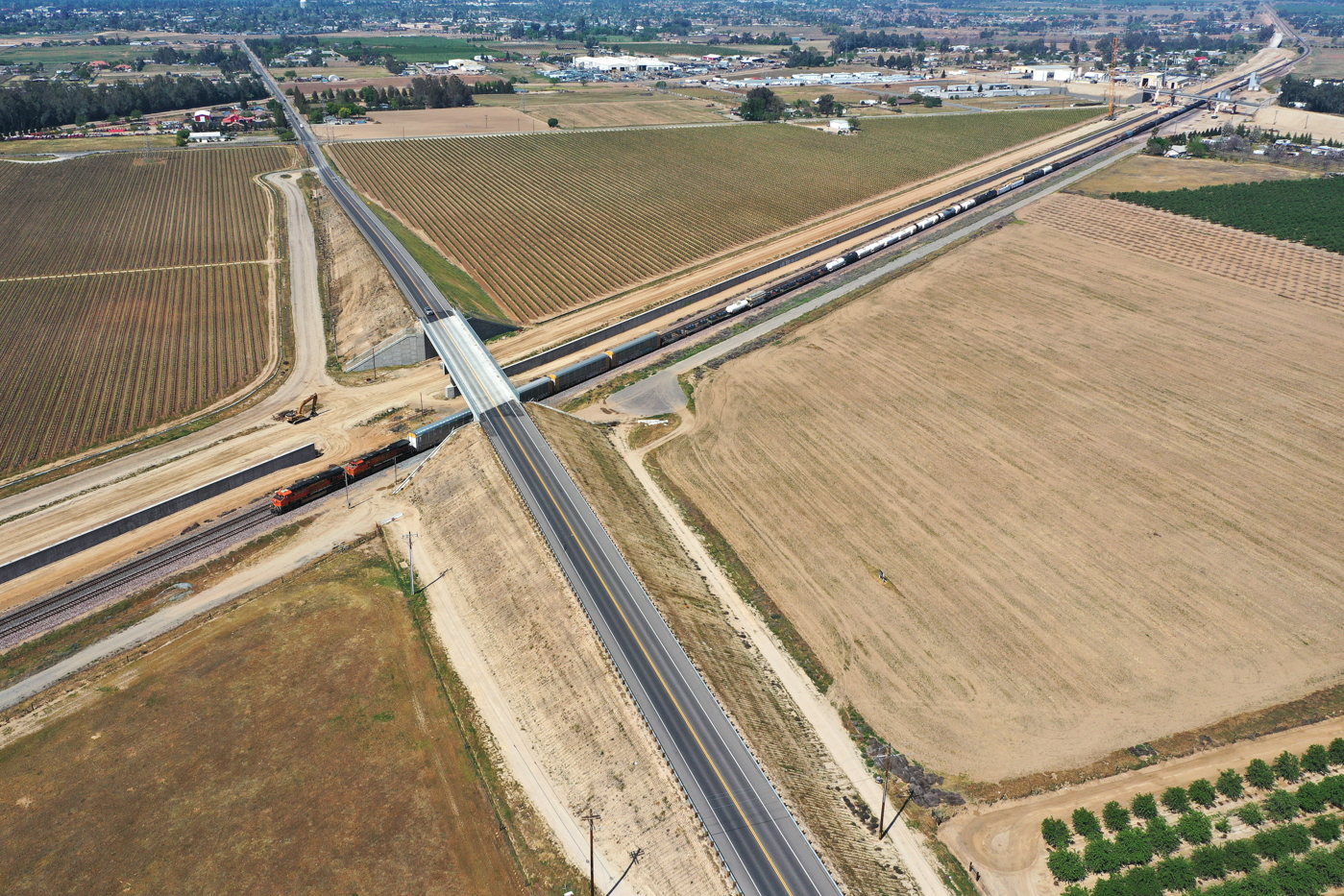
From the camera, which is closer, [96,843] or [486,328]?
[96,843]

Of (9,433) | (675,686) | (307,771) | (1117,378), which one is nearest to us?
(307,771)

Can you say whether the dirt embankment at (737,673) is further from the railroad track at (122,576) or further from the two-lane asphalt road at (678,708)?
the railroad track at (122,576)

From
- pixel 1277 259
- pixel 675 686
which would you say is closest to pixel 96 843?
pixel 675 686

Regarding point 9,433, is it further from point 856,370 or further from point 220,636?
point 856,370

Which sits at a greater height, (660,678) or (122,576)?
(122,576)

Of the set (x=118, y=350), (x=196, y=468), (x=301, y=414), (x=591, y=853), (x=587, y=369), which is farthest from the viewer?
(x=118, y=350)

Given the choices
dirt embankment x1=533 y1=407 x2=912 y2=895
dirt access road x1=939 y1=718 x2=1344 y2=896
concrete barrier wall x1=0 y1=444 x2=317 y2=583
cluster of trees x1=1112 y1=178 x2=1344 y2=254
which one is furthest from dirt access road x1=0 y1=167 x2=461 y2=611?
cluster of trees x1=1112 y1=178 x2=1344 y2=254

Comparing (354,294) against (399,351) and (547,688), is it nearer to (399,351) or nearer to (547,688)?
(399,351)

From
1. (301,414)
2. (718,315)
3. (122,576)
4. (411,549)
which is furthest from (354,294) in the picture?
(122,576)
